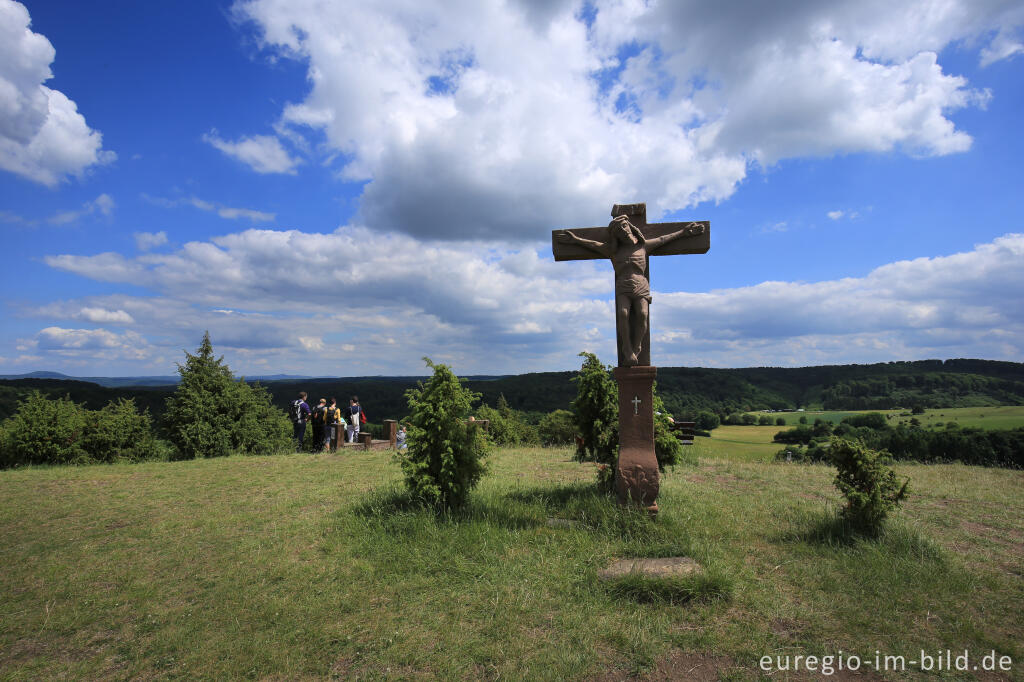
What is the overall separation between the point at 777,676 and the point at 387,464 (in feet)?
28.7

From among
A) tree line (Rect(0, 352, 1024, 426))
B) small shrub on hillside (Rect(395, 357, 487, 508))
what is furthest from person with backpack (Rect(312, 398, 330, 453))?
tree line (Rect(0, 352, 1024, 426))

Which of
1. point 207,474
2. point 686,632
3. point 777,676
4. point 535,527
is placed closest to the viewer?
point 777,676

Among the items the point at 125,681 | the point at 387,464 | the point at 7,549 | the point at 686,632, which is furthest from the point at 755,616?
the point at 387,464

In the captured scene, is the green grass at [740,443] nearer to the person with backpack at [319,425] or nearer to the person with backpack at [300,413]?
the person with backpack at [319,425]

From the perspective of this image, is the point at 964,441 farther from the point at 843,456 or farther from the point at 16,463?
the point at 16,463

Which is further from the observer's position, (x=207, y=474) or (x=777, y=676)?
(x=207, y=474)

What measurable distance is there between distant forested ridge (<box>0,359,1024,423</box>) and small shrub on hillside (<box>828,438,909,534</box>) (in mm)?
25792

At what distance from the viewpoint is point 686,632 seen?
3.35 m

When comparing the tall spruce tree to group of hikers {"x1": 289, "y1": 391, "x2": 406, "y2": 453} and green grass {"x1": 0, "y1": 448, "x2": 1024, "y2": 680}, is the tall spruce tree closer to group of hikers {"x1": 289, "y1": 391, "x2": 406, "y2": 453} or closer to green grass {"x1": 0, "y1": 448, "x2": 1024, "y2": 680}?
group of hikers {"x1": 289, "y1": 391, "x2": 406, "y2": 453}

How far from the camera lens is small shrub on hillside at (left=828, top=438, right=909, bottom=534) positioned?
196 inches

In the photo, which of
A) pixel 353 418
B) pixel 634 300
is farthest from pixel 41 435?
pixel 634 300

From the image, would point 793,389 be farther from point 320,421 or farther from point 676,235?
point 676,235

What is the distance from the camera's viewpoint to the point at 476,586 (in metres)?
4.07

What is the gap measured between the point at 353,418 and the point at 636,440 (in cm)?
1137
